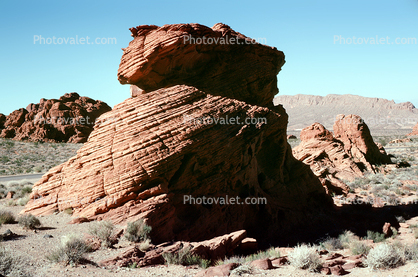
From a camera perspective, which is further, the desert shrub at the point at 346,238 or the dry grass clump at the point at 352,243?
the desert shrub at the point at 346,238

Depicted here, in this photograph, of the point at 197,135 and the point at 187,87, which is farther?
the point at 187,87

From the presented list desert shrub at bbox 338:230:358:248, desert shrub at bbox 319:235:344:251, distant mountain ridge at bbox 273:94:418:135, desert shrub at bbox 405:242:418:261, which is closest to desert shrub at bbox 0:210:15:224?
desert shrub at bbox 319:235:344:251

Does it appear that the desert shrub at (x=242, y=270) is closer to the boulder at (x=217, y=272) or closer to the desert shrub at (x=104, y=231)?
the boulder at (x=217, y=272)

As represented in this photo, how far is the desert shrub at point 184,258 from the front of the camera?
26.2 ft

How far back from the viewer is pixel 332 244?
12.1 metres

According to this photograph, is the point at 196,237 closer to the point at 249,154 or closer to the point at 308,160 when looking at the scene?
the point at 249,154

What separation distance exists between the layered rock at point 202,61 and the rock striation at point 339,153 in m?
10.3

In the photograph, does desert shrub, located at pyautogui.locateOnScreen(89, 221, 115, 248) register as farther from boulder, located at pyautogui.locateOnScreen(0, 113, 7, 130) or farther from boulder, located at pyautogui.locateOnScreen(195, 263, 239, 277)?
boulder, located at pyautogui.locateOnScreen(0, 113, 7, 130)

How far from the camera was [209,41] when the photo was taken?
1334 centimetres

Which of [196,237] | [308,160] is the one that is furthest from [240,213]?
[308,160]

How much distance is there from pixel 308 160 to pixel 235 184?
14.3 m

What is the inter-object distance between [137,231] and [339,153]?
21823 millimetres

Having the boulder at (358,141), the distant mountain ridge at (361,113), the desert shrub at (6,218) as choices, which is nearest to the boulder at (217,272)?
the desert shrub at (6,218)

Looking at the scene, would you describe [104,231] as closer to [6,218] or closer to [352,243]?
[6,218]
